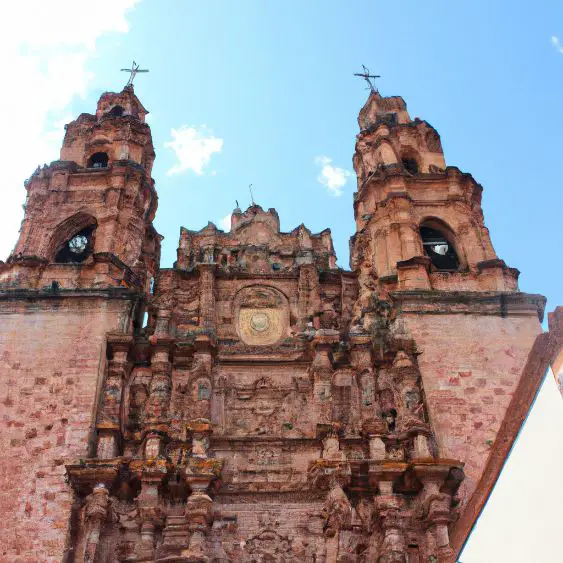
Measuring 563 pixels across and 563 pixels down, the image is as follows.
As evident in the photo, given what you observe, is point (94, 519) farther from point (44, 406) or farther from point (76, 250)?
point (76, 250)

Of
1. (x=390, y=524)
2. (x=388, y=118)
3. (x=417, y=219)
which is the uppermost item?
(x=388, y=118)

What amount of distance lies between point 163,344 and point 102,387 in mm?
1348

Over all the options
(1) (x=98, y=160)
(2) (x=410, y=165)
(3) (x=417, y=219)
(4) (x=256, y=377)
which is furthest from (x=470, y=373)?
(1) (x=98, y=160)

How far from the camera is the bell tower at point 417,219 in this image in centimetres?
1568

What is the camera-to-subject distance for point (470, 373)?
45.0ft

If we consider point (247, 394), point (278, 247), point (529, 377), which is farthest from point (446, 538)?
point (278, 247)

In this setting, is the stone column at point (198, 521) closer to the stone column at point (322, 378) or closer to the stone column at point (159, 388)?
the stone column at point (159, 388)

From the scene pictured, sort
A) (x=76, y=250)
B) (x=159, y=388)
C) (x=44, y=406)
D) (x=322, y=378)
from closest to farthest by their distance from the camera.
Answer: (x=44, y=406) < (x=159, y=388) < (x=322, y=378) < (x=76, y=250)

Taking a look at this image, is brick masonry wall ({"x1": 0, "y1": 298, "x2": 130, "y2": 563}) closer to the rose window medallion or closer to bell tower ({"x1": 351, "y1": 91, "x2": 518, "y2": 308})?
the rose window medallion

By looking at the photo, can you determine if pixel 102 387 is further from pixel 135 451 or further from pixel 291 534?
pixel 291 534

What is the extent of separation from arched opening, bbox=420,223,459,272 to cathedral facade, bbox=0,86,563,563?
0.24 feet

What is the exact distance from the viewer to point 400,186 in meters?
17.8

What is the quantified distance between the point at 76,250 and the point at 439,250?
8279mm

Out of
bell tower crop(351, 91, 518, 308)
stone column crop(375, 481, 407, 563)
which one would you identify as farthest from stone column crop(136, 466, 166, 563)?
bell tower crop(351, 91, 518, 308)
